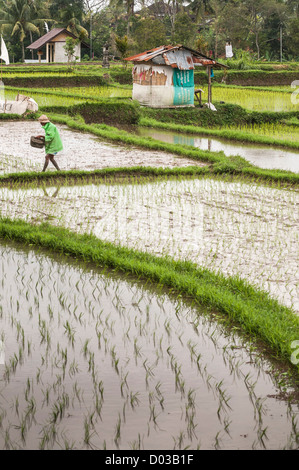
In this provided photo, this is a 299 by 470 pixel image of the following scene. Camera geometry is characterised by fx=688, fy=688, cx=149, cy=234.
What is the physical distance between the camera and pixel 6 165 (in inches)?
369

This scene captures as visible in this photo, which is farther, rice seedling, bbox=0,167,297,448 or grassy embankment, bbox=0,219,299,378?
grassy embankment, bbox=0,219,299,378

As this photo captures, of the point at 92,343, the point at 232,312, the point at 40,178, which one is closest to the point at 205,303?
the point at 232,312

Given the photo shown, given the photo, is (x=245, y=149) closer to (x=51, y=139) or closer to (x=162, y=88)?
(x=51, y=139)

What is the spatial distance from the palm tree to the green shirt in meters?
26.3

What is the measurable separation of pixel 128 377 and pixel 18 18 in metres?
33.1

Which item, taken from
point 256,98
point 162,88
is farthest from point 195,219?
point 256,98

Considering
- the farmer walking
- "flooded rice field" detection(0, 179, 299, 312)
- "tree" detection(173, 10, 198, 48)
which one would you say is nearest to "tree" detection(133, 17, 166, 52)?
"tree" detection(173, 10, 198, 48)

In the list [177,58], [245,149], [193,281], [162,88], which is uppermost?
[177,58]

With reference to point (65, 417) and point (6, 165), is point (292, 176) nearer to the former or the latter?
point (6, 165)

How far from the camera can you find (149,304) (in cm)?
454

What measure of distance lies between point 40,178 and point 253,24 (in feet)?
96.6

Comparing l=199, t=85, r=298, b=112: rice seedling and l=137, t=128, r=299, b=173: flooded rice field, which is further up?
l=199, t=85, r=298, b=112: rice seedling

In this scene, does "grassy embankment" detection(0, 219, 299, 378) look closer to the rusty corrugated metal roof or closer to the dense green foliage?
the rusty corrugated metal roof

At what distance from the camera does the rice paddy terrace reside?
117 inches
